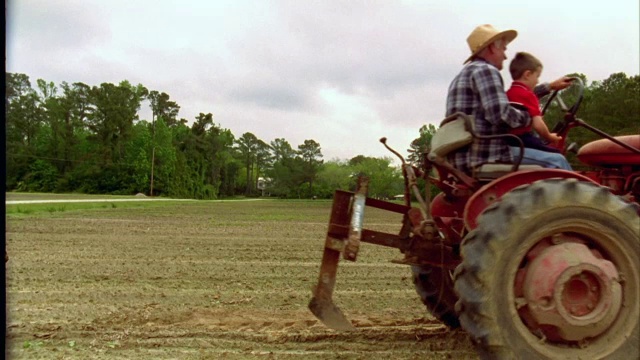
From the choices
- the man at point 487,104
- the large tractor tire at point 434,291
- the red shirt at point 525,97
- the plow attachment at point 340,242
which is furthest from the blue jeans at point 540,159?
the large tractor tire at point 434,291

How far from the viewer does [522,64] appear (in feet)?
11.8

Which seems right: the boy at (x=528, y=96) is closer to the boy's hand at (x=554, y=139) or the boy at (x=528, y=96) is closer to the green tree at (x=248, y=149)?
the boy's hand at (x=554, y=139)

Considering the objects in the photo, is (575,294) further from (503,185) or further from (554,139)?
(554,139)

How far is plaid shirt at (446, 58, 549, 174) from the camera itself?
3.22 metres

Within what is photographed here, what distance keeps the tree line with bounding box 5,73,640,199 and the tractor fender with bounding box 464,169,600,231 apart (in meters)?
32.8

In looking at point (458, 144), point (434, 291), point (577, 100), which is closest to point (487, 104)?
point (458, 144)

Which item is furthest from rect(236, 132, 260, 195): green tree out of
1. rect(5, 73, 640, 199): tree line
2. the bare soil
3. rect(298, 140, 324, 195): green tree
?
the bare soil

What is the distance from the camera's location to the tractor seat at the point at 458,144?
10.6ft

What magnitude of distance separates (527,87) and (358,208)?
1339mm

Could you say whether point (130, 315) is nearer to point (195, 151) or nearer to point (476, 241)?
point (476, 241)

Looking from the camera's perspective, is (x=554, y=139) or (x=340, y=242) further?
(x=340, y=242)

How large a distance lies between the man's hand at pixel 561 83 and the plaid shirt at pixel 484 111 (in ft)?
1.91

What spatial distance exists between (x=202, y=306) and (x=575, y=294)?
361cm

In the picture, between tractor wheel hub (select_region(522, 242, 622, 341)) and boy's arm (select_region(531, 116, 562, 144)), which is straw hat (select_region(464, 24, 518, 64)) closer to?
boy's arm (select_region(531, 116, 562, 144))
